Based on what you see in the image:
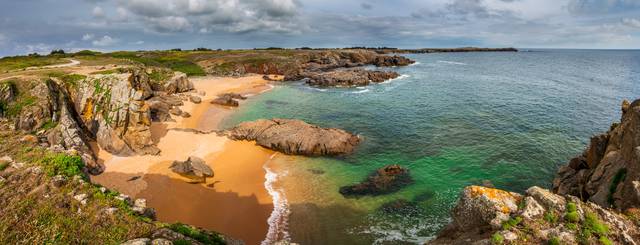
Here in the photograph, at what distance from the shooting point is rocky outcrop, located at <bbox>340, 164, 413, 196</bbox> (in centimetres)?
2783

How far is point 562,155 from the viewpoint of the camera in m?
34.7

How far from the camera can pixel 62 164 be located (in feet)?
57.7

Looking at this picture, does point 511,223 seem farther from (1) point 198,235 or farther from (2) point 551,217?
(1) point 198,235

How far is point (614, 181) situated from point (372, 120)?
3573 cm

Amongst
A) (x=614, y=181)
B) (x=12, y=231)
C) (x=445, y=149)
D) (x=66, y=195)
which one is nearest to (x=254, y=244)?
(x=66, y=195)

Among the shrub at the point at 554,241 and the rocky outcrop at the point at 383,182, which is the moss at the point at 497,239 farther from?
the rocky outcrop at the point at 383,182

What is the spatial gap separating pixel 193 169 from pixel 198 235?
16775 millimetres

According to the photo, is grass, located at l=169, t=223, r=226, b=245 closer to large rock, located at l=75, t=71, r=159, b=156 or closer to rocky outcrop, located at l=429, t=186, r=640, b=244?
rocky outcrop, located at l=429, t=186, r=640, b=244

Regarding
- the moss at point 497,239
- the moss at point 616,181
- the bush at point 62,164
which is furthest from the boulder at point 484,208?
the bush at point 62,164

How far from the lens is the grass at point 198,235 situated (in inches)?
565

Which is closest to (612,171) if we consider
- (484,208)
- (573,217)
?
(573,217)

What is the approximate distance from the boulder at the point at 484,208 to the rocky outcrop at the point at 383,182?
45.1ft

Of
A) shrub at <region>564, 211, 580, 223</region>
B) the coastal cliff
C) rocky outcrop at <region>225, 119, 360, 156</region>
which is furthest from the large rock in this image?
shrub at <region>564, 211, 580, 223</region>

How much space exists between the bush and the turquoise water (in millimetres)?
13738
